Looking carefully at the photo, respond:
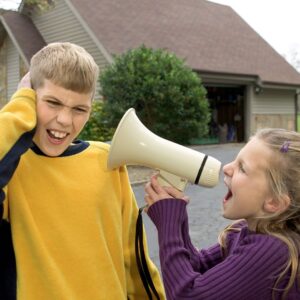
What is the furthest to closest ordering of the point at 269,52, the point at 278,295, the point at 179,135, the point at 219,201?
the point at 269,52 → the point at 179,135 → the point at 219,201 → the point at 278,295

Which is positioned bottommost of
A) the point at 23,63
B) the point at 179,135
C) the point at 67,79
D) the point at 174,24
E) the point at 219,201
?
the point at 219,201

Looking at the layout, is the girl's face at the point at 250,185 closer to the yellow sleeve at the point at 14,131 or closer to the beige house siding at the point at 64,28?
the yellow sleeve at the point at 14,131

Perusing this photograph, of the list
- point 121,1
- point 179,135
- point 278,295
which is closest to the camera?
point 278,295

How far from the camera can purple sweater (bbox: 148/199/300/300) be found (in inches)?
54.5

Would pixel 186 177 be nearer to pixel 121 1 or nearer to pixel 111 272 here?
pixel 111 272

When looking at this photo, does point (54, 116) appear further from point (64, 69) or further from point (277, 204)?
point (277, 204)

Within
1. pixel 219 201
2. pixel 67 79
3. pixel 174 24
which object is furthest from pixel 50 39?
pixel 67 79

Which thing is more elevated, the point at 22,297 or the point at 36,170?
the point at 36,170

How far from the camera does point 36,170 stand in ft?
5.07

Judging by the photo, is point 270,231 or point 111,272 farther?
point 111,272

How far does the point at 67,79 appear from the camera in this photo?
155cm

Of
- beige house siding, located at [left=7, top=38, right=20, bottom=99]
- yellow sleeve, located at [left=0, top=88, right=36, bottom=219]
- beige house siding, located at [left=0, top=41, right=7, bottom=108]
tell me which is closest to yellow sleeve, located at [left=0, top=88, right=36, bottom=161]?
yellow sleeve, located at [left=0, top=88, right=36, bottom=219]

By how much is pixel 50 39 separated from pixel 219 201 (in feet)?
39.2

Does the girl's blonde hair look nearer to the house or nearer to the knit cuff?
the knit cuff
